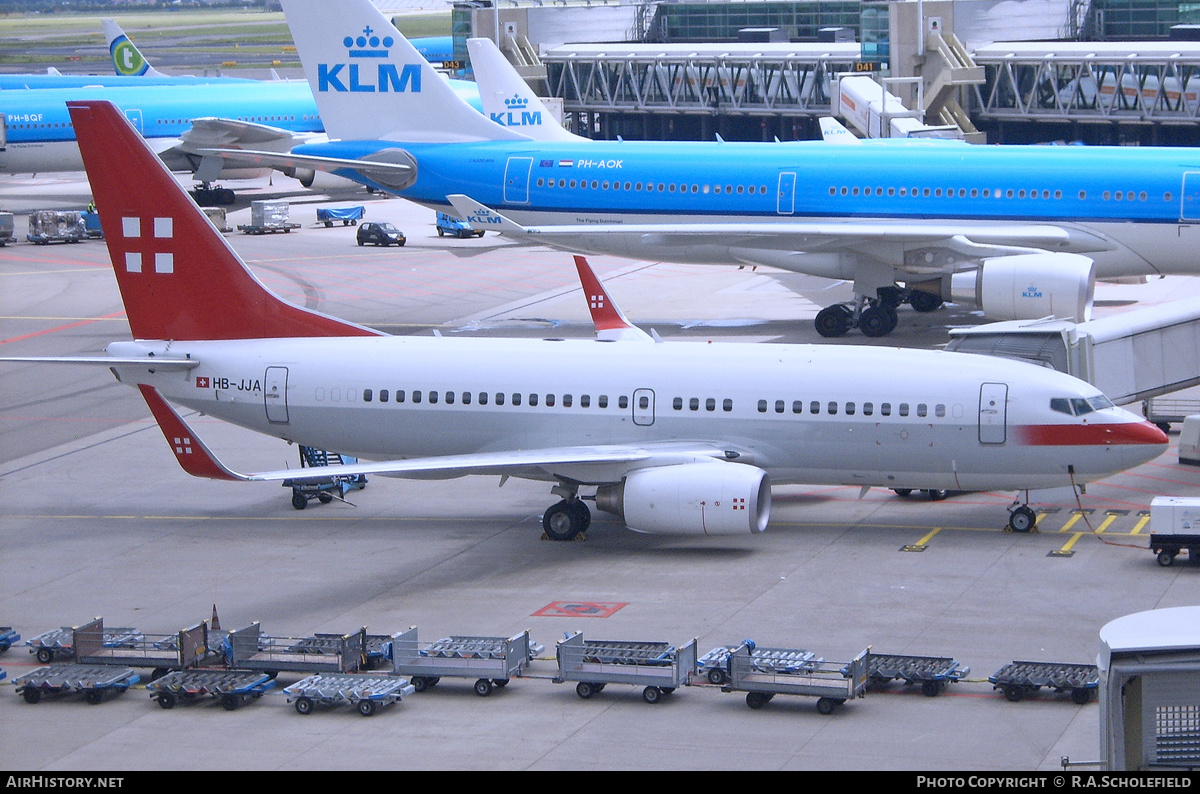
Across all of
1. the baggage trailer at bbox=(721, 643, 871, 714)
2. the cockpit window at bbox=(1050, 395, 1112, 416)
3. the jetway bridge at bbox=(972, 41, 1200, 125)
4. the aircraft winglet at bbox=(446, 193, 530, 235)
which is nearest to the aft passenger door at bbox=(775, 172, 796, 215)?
the aircraft winglet at bbox=(446, 193, 530, 235)

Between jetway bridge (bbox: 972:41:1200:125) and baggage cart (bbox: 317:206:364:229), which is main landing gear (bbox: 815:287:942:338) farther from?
baggage cart (bbox: 317:206:364:229)

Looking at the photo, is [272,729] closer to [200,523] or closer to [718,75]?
[200,523]

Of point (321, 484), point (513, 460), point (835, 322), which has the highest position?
point (835, 322)

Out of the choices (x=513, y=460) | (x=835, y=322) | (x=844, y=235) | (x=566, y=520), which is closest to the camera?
(x=513, y=460)

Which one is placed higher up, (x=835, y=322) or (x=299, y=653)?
(x=835, y=322)

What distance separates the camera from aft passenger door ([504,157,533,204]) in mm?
48438

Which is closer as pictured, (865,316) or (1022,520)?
(1022,520)

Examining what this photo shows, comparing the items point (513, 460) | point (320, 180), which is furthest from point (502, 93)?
point (513, 460)

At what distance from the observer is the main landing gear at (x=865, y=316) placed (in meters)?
45.3

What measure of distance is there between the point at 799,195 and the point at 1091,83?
33.4 metres

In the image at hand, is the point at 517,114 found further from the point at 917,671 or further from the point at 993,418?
the point at 917,671

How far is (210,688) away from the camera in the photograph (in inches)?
839

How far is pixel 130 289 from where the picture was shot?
31.4 meters
